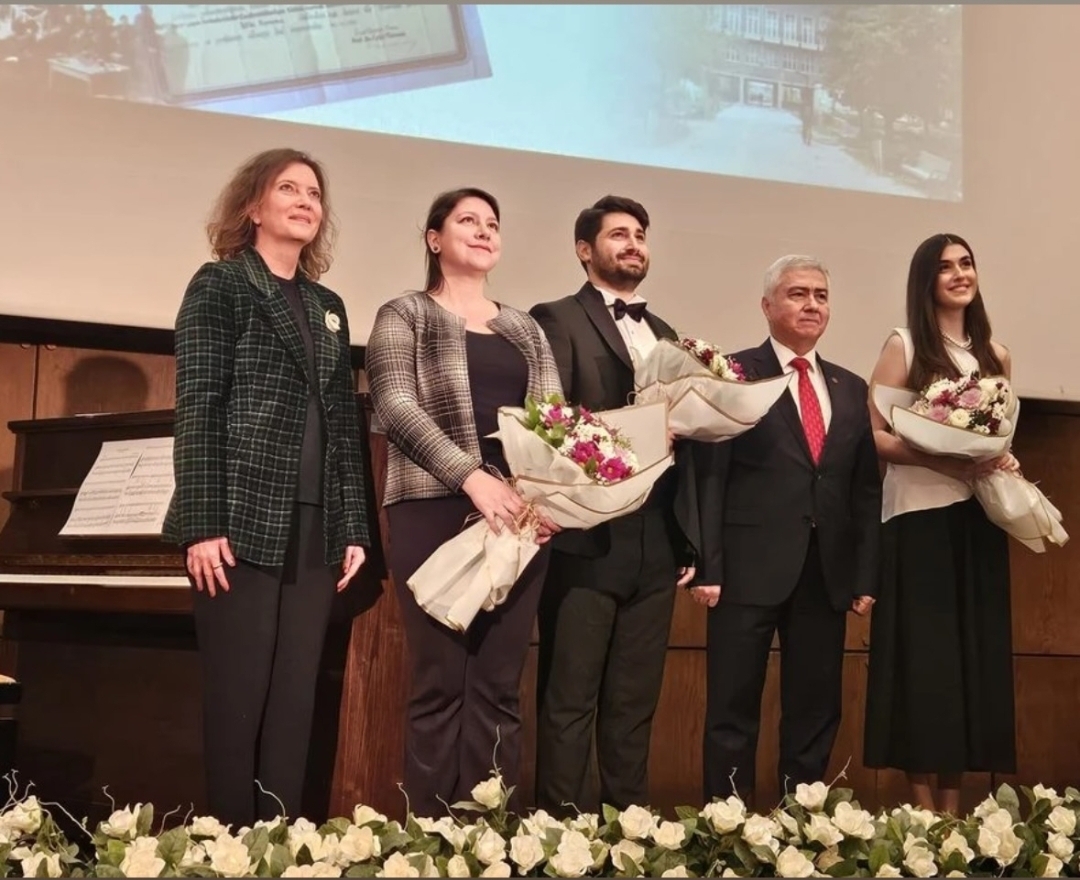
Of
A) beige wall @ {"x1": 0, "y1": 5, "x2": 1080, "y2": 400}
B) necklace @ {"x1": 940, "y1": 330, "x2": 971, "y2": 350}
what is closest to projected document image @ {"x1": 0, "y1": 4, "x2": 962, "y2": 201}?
beige wall @ {"x1": 0, "y1": 5, "x2": 1080, "y2": 400}

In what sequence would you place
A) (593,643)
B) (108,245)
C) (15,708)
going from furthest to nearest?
(108,245) < (15,708) < (593,643)

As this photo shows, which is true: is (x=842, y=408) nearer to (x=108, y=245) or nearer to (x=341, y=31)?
(x=341, y=31)

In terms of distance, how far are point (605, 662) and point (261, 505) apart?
85 cm

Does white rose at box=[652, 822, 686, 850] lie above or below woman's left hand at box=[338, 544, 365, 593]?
below

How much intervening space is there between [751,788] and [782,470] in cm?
74

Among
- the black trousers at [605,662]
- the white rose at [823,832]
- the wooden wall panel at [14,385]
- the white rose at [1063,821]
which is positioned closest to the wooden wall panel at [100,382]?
the wooden wall panel at [14,385]

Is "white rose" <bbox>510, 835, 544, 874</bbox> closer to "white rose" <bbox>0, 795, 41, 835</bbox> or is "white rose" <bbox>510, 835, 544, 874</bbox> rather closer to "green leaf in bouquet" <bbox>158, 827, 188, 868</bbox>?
"green leaf in bouquet" <bbox>158, 827, 188, 868</bbox>

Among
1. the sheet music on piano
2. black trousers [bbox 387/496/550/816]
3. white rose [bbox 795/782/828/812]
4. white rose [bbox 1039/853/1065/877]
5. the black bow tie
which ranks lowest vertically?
Answer: white rose [bbox 1039/853/1065/877]

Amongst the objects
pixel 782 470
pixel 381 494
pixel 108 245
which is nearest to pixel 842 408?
pixel 782 470

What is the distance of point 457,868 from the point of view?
2.05 meters

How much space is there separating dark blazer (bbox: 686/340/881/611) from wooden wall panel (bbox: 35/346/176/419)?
1911 millimetres

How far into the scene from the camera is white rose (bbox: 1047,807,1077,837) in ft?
7.73

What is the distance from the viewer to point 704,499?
9.41ft

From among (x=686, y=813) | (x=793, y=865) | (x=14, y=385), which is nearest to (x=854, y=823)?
(x=793, y=865)
